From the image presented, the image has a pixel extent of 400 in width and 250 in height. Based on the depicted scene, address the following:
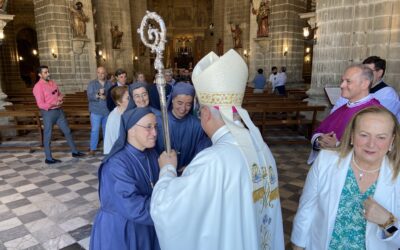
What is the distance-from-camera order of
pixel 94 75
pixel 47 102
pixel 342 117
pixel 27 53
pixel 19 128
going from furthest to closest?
pixel 27 53 < pixel 94 75 < pixel 19 128 < pixel 47 102 < pixel 342 117

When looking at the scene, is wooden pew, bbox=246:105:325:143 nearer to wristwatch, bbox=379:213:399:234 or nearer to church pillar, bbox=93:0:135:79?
wristwatch, bbox=379:213:399:234

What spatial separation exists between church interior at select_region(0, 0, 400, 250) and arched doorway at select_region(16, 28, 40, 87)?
11.6 inches

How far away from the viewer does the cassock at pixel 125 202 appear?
164 cm

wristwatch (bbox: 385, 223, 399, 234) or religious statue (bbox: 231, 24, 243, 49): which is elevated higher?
religious statue (bbox: 231, 24, 243, 49)

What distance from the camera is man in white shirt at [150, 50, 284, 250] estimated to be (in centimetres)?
145

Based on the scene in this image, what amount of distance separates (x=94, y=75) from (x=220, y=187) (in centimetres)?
1299

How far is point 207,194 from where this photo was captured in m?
1.45

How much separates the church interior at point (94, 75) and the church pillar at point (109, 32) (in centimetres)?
6

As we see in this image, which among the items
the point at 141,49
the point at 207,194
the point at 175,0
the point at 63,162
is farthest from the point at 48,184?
the point at 175,0

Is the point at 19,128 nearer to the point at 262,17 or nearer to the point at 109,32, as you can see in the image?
the point at 262,17

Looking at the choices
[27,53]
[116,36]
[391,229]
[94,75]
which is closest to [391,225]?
[391,229]

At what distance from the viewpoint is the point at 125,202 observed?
5.33ft

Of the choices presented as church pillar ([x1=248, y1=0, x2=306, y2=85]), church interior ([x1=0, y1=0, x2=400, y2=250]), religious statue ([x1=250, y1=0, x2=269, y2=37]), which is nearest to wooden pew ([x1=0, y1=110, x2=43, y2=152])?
church interior ([x1=0, y1=0, x2=400, y2=250])

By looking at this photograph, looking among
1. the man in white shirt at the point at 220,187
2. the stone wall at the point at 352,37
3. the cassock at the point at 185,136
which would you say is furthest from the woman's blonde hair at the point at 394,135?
the stone wall at the point at 352,37
